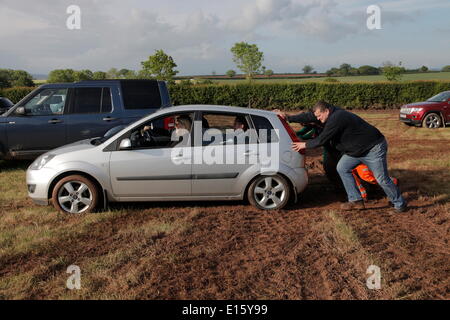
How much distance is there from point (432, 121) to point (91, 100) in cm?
1353

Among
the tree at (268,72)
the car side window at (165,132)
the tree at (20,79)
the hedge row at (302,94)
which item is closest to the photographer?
the car side window at (165,132)

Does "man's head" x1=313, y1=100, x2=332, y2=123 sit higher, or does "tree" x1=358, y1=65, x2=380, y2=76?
"tree" x1=358, y1=65, x2=380, y2=76

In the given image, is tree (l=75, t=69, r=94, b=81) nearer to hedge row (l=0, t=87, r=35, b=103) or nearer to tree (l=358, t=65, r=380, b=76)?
hedge row (l=0, t=87, r=35, b=103)

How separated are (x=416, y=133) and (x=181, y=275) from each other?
1330 cm

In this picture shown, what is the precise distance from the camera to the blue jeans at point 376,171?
590 centimetres

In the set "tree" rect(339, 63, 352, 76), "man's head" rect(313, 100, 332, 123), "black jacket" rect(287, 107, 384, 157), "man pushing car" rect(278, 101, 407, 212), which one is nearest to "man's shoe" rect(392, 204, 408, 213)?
"man pushing car" rect(278, 101, 407, 212)

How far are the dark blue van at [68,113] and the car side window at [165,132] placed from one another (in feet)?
7.07

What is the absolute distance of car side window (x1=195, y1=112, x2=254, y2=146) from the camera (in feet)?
19.7

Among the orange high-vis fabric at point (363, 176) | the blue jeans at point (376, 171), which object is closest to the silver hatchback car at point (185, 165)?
the blue jeans at point (376, 171)

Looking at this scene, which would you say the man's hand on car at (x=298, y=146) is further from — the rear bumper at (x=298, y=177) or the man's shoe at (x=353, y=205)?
the man's shoe at (x=353, y=205)

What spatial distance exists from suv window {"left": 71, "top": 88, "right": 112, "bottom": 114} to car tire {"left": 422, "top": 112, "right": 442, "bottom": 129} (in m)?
12.9

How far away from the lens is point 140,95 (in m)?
8.68
